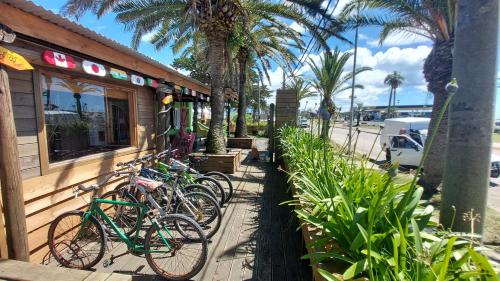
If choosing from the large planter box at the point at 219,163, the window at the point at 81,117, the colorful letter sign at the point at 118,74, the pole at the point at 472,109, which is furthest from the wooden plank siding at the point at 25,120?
the large planter box at the point at 219,163

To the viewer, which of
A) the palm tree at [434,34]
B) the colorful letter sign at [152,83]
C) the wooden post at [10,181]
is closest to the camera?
the wooden post at [10,181]

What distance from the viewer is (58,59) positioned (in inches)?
123

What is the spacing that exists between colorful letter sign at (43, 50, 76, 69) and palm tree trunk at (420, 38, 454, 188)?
7.57m

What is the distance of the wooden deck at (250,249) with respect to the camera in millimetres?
2965

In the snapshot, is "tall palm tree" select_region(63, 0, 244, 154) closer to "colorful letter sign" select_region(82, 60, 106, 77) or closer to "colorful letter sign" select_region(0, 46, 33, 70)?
"colorful letter sign" select_region(82, 60, 106, 77)

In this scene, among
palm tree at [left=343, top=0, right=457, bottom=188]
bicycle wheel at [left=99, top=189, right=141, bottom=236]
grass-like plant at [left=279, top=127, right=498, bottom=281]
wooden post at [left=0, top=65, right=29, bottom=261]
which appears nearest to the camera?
grass-like plant at [left=279, top=127, right=498, bottom=281]

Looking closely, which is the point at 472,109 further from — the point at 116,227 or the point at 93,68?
the point at 93,68

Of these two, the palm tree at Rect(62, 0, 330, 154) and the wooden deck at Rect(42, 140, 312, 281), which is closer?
the wooden deck at Rect(42, 140, 312, 281)

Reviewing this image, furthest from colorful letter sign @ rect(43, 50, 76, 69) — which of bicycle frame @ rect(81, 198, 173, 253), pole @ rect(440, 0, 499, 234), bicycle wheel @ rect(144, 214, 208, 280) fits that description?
pole @ rect(440, 0, 499, 234)

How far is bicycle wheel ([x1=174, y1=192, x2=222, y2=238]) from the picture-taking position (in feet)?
11.9

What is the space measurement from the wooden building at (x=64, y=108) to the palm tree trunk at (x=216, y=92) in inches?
97.8

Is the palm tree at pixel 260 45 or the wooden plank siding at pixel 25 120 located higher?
the palm tree at pixel 260 45

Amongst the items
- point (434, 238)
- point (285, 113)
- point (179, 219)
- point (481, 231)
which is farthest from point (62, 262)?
point (285, 113)

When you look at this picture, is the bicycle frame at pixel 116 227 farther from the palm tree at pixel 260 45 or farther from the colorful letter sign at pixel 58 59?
the palm tree at pixel 260 45
